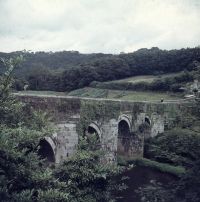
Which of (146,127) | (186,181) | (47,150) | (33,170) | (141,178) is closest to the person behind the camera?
(33,170)

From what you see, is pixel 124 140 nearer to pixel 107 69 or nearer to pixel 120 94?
pixel 120 94

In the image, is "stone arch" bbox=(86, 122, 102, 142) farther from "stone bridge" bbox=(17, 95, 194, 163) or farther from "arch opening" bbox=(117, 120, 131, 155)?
"arch opening" bbox=(117, 120, 131, 155)

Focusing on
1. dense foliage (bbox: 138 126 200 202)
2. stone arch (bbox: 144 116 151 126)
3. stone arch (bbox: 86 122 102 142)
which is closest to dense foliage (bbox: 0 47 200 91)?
stone arch (bbox: 144 116 151 126)

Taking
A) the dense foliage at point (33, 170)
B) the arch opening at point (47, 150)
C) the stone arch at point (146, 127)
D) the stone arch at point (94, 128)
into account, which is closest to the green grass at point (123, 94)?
the stone arch at point (146, 127)

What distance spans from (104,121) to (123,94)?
28055 mm

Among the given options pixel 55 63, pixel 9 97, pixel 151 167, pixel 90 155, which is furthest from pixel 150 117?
pixel 55 63

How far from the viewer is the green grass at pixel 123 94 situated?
1843 inches

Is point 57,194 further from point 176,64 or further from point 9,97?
point 176,64

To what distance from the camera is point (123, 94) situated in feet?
164

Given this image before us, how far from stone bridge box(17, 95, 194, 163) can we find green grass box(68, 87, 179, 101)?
36.0 ft

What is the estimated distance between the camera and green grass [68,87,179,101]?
154 ft

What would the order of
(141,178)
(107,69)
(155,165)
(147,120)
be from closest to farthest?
(141,178)
(155,165)
(147,120)
(107,69)

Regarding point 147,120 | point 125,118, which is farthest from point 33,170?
point 147,120

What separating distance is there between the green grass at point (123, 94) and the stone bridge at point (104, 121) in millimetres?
10959
